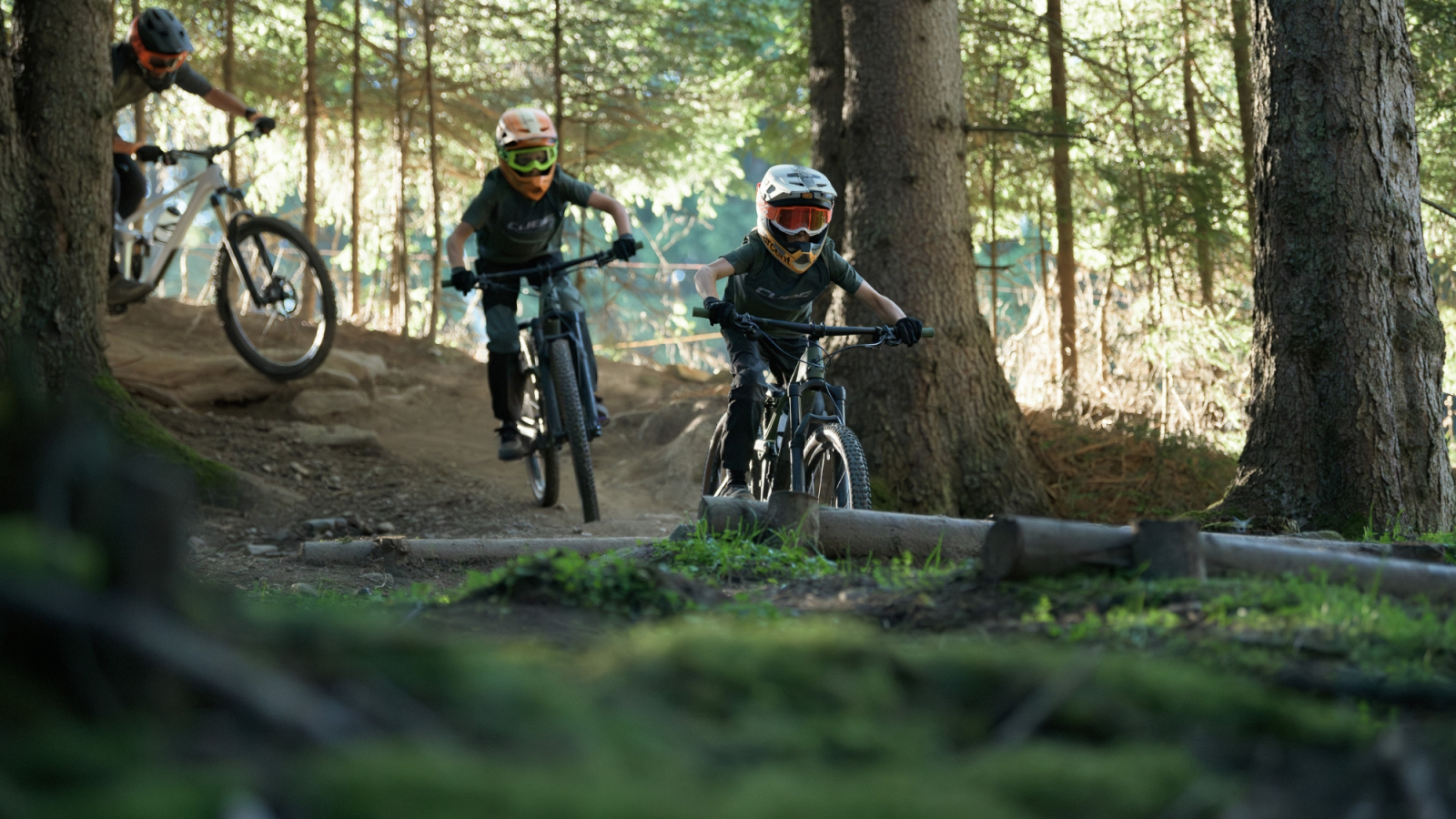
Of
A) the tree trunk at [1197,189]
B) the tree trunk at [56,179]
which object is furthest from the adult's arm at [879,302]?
the tree trunk at [1197,189]

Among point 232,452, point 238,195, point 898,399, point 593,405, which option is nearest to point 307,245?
point 238,195

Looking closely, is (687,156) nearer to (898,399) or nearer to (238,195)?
(238,195)

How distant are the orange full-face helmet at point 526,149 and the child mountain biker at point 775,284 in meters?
1.96

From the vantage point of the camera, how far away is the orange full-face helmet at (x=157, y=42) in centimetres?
840

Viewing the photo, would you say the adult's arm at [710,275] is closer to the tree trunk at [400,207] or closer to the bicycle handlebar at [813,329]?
the bicycle handlebar at [813,329]

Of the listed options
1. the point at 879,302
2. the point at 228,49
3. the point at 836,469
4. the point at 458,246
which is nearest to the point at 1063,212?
the point at 879,302

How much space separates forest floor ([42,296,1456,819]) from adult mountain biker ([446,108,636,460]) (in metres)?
3.82

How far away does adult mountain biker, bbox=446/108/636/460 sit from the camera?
25.3 feet

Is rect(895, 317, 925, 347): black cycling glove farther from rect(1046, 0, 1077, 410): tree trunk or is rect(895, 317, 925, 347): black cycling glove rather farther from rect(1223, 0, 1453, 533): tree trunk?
rect(1046, 0, 1077, 410): tree trunk

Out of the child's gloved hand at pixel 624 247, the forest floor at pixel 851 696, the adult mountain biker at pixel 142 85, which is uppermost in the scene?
the adult mountain biker at pixel 142 85

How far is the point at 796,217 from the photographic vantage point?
6.22m

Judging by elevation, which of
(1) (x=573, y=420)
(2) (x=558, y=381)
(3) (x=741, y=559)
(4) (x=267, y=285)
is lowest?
(3) (x=741, y=559)

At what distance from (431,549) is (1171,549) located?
4085 millimetres

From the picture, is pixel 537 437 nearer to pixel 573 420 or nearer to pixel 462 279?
pixel 573 420
